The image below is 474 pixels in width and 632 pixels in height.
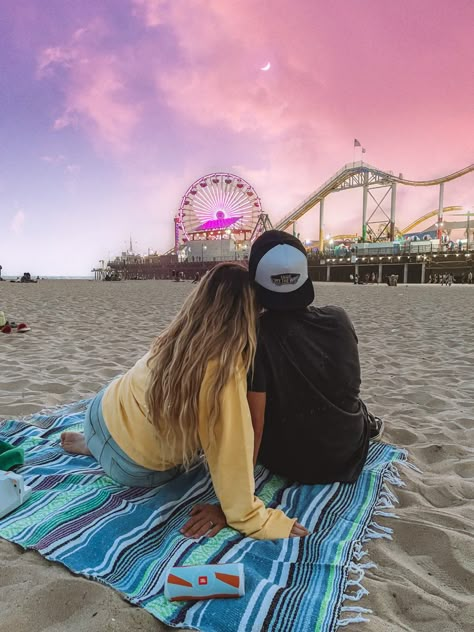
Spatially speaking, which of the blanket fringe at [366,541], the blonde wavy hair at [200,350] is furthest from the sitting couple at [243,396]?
the blanket fringe at [366,541]

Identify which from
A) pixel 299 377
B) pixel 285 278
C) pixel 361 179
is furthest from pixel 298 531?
pixel 361 179

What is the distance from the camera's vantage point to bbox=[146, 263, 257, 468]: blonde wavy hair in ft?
4.14

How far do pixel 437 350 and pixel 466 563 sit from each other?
367 cm

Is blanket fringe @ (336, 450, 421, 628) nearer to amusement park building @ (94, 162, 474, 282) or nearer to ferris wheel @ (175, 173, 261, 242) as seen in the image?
amusement park building @ (94, 162, 474, 282)

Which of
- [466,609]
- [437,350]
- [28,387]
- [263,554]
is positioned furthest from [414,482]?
[437,350]

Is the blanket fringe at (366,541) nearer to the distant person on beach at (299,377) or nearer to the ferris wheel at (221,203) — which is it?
the distant person on beach at (299,377)

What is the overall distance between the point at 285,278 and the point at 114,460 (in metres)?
0.93

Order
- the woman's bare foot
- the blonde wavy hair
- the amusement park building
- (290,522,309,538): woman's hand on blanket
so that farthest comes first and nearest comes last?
the amusement park building < the woman's bare foot < (290,522,309,538): woman's hand on blanket < the blonde wavy hair

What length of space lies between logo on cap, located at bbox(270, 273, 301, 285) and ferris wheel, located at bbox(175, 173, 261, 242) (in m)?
45.4

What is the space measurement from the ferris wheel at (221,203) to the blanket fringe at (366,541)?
45.2m

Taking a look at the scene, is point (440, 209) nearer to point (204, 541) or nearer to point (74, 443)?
point (74, 443)

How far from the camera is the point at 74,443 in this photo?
6.42 ft

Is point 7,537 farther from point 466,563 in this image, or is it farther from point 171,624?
point 466,563

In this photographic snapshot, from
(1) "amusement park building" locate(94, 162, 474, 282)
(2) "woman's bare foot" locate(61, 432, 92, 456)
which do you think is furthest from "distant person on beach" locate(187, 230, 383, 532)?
(1) "amusement park building" locate(94, 162, 474, 282)
